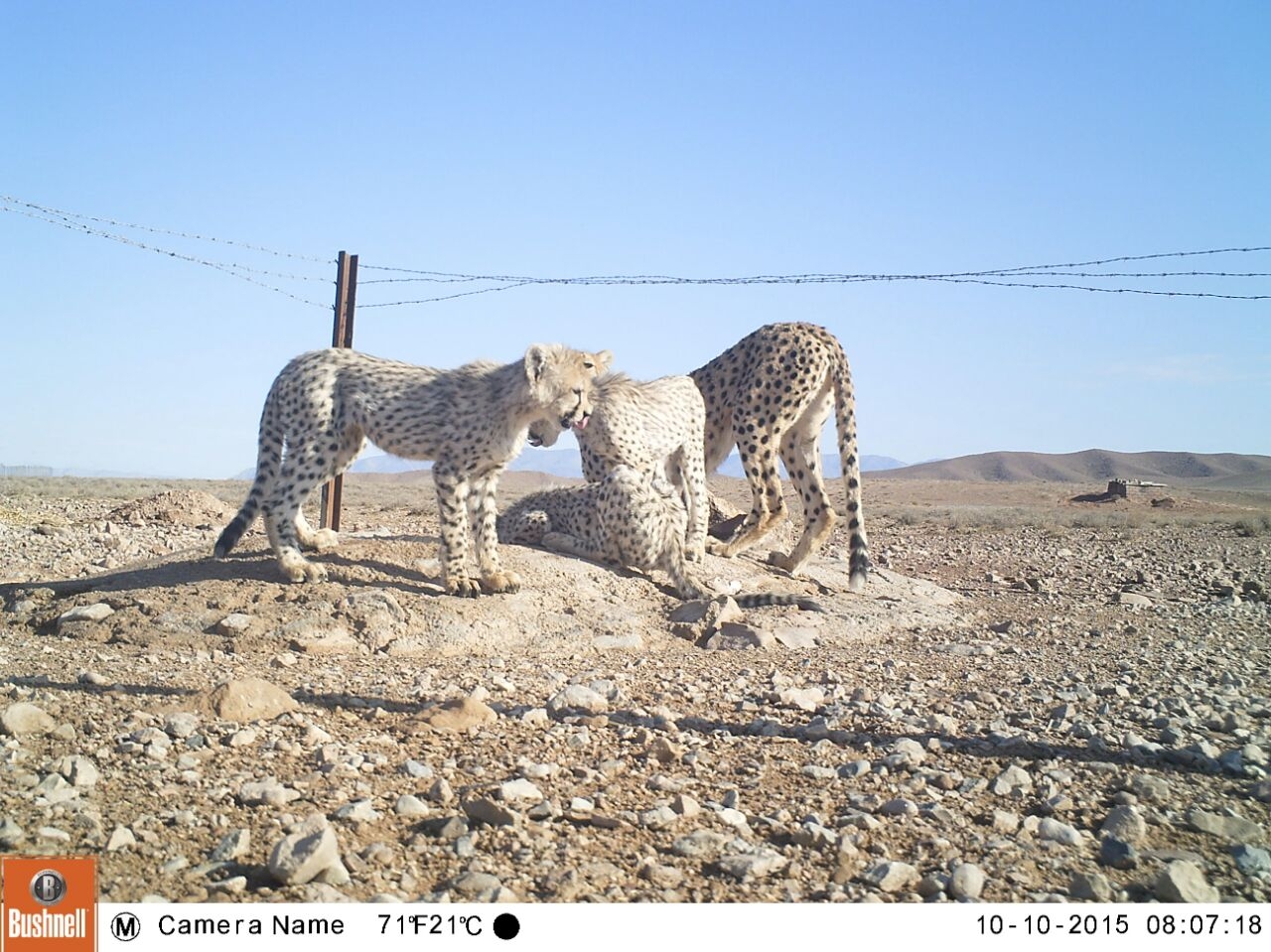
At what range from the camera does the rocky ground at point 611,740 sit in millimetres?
2885

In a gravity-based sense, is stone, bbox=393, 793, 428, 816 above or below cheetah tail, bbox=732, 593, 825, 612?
below

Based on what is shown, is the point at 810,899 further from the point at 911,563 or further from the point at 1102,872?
the point at 911,563

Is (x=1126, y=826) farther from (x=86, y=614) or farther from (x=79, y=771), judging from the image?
(x=86, y=614)

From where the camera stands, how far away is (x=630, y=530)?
7.60 m

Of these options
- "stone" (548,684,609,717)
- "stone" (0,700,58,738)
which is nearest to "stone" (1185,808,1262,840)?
"stone" (548,684,609,717)

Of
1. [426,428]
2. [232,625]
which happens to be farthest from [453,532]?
[232,625]

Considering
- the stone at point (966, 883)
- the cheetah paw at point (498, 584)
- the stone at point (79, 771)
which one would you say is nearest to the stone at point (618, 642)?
the cheetah paw at point (498, 584)

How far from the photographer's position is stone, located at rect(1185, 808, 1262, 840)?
3.27 meters

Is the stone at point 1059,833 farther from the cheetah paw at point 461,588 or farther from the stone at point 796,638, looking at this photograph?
the cheetah paw at point 461,588

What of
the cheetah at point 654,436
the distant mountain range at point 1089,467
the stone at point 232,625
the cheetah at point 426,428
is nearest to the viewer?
the stone at point 232,625
